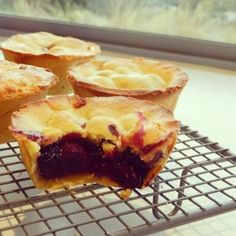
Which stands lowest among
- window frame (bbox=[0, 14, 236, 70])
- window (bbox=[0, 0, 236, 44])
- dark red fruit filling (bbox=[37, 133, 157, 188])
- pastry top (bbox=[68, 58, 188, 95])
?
window frame (bbox=[0, 14, 236, 70])

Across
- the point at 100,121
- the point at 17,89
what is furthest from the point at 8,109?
the point at 100,121

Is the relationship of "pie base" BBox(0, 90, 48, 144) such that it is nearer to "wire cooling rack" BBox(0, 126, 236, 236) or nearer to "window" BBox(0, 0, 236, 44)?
"wire cooling rack" BBox(0, 126, 236, 236)

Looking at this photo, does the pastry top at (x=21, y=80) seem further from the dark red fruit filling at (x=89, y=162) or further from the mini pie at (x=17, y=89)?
the dark red fruit filling at (x=89, y=162)

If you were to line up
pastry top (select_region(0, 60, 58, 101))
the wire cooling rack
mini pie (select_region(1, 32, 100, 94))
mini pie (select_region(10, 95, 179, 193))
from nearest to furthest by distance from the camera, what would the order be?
1. the wire cooling rack
2. mini pie (select_region(10, 95, 179, 193))
3. pastry top (select_region(0, 60, 58, 101))
4. mini pie (select_region(1, 32, 100, 94))

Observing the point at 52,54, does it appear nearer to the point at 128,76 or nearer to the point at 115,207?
the point at 128,76

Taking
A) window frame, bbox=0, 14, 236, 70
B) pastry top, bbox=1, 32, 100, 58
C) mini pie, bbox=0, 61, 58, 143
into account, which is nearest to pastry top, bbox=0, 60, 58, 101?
mini pie, bbox=0, 61, 58, 143

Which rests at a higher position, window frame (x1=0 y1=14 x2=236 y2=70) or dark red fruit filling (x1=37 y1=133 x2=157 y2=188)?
dark red fruit filling (x1=37 y1=133 x2=157 y2=188)

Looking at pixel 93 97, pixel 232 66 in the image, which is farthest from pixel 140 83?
pixel 232 66
